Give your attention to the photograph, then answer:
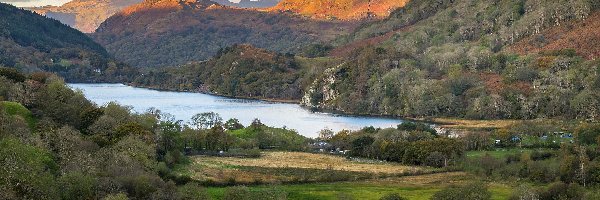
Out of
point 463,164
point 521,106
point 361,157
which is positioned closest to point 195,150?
point 361,157

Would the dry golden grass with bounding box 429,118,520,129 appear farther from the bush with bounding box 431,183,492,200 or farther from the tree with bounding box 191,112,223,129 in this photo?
the bush with bounding box 431,183,492,200

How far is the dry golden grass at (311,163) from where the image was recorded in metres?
94.1

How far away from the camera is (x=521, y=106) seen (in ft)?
530

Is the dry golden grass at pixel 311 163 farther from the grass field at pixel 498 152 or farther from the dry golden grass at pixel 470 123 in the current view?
the dry golden grass at pixel 470 123

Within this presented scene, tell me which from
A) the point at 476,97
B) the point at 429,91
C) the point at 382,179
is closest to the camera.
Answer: the point at 382,179

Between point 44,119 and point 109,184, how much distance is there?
28.4 m

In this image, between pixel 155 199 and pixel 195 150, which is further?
pixel 195 150

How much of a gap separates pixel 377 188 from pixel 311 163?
17644 mm

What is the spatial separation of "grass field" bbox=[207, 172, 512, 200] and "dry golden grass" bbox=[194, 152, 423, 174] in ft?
19.1

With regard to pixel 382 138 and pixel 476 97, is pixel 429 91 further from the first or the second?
pixel 382 138

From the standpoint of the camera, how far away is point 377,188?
268 feet

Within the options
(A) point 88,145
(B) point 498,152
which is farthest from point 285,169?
(B) point 498,152

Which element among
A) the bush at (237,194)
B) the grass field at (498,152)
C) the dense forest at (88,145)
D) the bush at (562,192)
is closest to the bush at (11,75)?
the dense forest at (88,145)

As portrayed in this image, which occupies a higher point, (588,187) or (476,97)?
(476,97)
